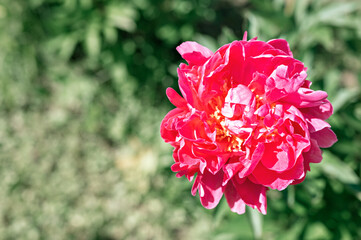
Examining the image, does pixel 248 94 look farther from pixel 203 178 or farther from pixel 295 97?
pixel 203 178

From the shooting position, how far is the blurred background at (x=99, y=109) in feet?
9.96

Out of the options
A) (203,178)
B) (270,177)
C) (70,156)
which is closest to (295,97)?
(270,177)

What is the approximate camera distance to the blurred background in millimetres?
3037

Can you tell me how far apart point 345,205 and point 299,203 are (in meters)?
0.30

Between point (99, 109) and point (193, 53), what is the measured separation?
2.47 m

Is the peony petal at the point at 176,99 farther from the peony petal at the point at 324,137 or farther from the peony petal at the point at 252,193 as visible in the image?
the peony petal at the point at 324,137

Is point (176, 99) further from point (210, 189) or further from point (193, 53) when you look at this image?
point (210, 189)

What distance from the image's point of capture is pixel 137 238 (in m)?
3.48

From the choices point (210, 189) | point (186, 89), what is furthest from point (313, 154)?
point (186, 89)

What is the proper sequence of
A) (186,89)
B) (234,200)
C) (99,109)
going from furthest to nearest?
(99,109) < (234,200) < (186,89)

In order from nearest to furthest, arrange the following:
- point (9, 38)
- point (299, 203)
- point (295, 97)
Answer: point (295, 97) < point (299, 203) < point (9, 38)

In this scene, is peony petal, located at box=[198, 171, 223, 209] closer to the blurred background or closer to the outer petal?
the outer petal

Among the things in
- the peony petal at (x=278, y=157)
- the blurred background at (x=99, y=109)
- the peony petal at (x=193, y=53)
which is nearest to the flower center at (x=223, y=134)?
the peony petal at (x=278, y=157)

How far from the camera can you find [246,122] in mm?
1407
